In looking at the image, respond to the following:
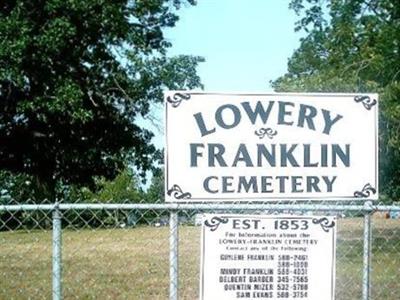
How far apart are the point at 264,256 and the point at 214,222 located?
16.3 inches

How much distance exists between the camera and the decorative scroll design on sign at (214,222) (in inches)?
209

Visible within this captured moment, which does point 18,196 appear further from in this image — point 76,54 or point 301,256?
point 301,256

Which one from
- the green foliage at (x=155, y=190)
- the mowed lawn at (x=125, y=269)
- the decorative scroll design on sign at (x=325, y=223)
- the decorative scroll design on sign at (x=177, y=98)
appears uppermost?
the decorative scroll design on sign at (x=177, y=98)

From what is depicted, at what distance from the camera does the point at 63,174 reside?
30281mm

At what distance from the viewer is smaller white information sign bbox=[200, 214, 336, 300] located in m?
5.31

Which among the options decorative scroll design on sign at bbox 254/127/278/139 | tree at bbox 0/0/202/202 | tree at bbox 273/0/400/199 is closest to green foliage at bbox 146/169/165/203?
tree at bbox 0/0/202/202

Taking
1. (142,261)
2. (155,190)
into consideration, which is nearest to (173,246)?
(142,261)

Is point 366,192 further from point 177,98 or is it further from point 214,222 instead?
point 177,98

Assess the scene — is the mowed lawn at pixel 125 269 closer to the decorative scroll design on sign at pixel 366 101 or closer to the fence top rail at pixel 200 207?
the fence top rail at pixel 200 207

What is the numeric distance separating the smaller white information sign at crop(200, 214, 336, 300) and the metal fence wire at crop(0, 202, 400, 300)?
12 cm

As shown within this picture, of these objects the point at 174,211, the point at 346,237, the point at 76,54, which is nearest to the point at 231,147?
the point at 174,211

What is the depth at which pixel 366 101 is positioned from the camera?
18.2 feet

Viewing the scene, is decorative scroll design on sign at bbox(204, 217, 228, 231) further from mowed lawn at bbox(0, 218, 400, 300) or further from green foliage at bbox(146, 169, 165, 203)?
green foliage at bbox(146, 169, 165, 203)

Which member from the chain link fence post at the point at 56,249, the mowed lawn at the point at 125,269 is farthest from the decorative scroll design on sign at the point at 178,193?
the mowed lawn at the point at 125,269
